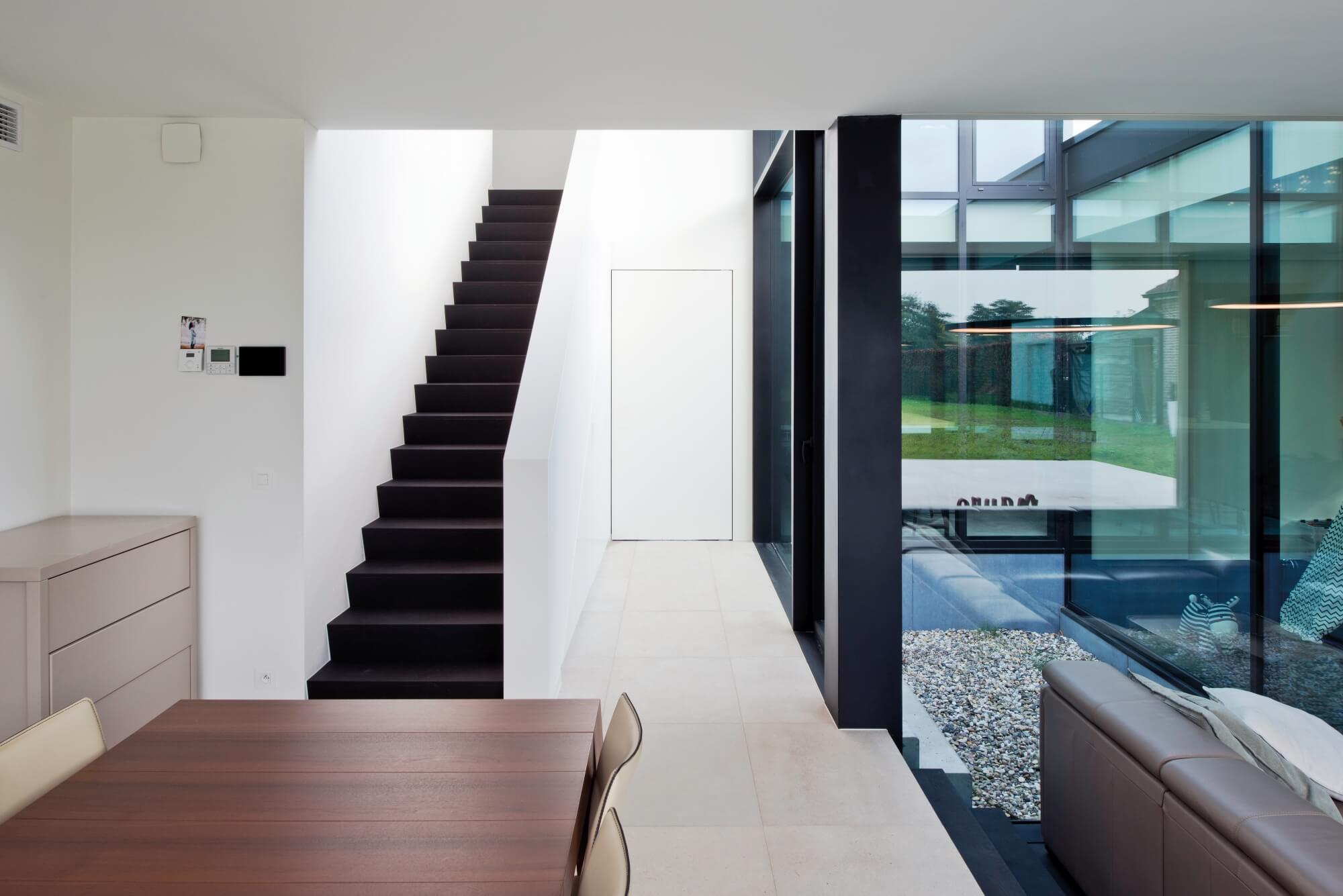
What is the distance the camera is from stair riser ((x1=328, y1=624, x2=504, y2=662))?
11.1 ft

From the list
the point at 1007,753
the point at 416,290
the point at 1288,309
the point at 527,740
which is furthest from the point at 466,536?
the point at 1288,309

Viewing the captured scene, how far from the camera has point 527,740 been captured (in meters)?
1.68

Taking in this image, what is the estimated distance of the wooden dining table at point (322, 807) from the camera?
1.21 m

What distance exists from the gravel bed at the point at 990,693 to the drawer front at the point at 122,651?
9.88 ft

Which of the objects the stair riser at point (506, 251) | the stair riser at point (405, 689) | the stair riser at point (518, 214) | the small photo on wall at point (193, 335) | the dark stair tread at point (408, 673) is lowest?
the stair riser at point (405, 689)

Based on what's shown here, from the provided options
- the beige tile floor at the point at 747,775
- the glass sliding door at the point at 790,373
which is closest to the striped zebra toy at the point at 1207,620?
the beige tile floor at the point at 747,775

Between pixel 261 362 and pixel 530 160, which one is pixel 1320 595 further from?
pixel 530 160

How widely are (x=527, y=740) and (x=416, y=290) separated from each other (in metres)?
3.67

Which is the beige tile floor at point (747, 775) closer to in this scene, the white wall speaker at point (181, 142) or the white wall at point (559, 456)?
the white wall at point (559, 456)

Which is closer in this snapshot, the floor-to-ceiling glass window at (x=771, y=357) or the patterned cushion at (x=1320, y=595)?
the patterned cushion at (x=1320, y=595)

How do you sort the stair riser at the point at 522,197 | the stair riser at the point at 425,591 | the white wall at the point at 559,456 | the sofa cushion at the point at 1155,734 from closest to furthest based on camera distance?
the sofa cushion at the point at 1155,734 → the white wall at the point at 559,456 → the stair riser at the point at 425,591 → the stair riser at the point at 522,197

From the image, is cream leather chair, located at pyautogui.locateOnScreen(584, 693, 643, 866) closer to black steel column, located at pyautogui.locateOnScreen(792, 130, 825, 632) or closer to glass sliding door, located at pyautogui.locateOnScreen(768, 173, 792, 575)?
black steel column, located at pyautogui.locateOnScreen(792, 130, 825, 632)

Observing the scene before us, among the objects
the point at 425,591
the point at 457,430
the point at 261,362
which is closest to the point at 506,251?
the point at 457,430

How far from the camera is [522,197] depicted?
687 centimetres
